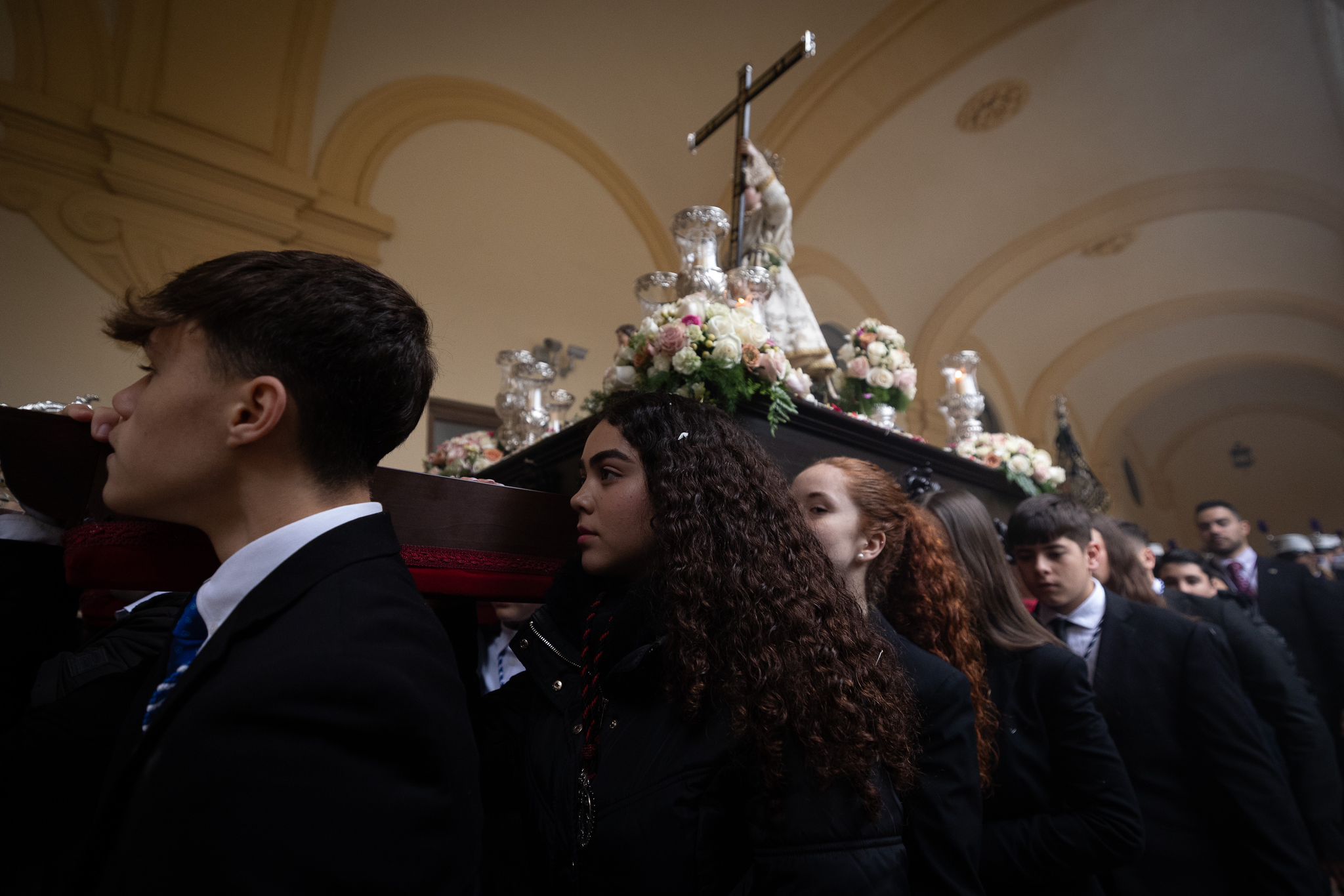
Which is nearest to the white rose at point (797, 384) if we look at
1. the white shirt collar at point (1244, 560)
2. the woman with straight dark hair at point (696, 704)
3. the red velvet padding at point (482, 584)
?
the woman with straight dark hair at point (696, 704)

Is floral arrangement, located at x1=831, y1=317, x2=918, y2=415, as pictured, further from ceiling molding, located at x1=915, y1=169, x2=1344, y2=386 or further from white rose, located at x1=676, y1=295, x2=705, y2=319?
ceiling molding, located at x1=915, y1=169, x2=1344, y2=386

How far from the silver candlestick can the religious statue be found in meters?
1.28

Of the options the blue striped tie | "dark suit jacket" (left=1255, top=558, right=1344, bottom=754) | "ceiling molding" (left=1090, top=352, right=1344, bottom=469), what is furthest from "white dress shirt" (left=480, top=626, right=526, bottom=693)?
"ceiling molding" (left=1090, top=352, right=1344, bottom=469)

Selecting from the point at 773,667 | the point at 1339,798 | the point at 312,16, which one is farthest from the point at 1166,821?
the point at 312,16

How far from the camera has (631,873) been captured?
1268 millimetres

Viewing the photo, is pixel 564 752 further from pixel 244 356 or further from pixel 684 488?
pixel 244 356

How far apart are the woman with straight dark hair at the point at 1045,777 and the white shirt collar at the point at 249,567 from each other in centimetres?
190

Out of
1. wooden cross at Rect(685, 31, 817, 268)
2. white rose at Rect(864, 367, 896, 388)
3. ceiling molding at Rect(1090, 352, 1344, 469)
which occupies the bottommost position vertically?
white rose at Rect(864, 367, 896, 388)

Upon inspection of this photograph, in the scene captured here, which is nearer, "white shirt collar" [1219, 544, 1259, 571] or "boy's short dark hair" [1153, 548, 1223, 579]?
"boy's short dark hair" [1153, 548, 1223, 579]

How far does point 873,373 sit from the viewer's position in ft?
11.3

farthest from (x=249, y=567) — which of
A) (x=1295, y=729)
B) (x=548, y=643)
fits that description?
(x=1295, y=729)

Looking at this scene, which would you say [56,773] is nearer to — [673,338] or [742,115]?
[673,338]

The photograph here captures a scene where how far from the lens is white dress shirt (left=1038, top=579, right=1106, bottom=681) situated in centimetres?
281

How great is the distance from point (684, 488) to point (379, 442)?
0.65 metres
